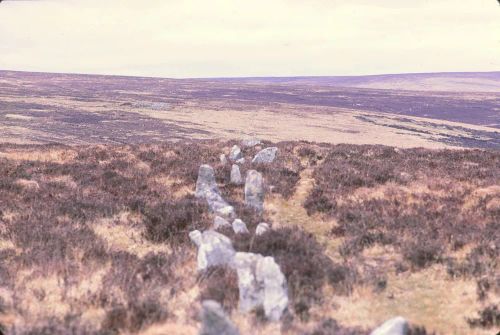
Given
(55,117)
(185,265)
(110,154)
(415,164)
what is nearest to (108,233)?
(185,265)

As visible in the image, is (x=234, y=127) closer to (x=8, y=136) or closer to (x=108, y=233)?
(x=8, y=136)

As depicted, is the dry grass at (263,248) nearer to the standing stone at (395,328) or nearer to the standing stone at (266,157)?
the standing stone at (395,328)

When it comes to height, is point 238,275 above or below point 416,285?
above

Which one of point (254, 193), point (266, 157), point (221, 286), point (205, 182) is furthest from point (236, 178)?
point (221, 286)

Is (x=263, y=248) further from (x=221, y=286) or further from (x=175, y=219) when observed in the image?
(x=175, y=219)

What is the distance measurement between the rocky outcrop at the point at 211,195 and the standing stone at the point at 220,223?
70cm

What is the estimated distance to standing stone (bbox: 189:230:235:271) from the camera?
8.18m

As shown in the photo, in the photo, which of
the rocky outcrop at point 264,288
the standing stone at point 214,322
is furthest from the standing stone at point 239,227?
the standing stone at point 214,322

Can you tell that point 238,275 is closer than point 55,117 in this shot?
Yes

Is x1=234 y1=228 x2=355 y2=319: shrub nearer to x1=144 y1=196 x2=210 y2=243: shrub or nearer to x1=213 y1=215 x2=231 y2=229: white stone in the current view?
x1=213 y1=215 x2=231 y2=229: white stone

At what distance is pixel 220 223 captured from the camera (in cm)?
1095

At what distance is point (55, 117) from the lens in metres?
67.5

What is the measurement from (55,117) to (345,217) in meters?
63.7

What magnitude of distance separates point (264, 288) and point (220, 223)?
4.23m
